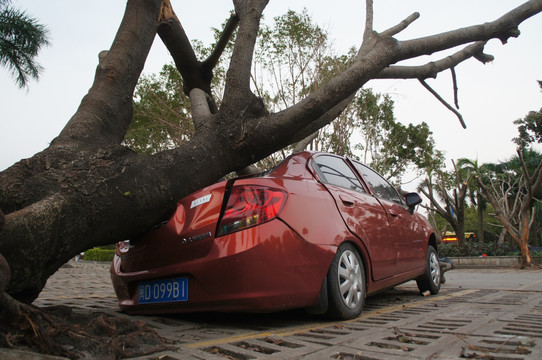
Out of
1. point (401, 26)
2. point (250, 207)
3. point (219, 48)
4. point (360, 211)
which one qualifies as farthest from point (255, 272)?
point (401, 26)

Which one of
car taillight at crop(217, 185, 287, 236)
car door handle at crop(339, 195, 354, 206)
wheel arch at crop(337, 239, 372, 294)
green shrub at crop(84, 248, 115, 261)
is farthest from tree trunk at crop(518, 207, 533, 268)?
green shrub at crop(84, 248, 115, 261)

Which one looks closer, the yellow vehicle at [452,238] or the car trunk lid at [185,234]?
the car trunk lid at [185,234]

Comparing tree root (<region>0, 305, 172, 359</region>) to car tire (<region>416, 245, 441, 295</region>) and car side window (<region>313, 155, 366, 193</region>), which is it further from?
car tire (<region>416, 245, 441, 295</region>)

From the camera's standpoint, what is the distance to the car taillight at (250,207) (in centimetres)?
265

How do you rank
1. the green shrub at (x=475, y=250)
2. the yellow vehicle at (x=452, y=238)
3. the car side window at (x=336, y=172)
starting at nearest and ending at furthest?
the car side window at (x=336, y=172)
the green shrub at (x=475, y=250)
the yellow vehicle at (x=452, y=238)

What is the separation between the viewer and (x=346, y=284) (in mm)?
3045

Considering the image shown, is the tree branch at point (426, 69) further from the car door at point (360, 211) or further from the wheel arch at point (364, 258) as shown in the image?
the wheel arch at point (364, 258)

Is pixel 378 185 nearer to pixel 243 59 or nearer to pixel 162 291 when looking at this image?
pixel 243 59

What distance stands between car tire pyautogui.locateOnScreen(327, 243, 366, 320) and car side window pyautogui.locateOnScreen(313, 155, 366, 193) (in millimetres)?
616

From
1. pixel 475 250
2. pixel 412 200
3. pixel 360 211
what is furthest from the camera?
pixel 475 250

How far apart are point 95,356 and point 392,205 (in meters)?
3.23

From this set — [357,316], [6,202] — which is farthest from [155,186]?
[357,316]

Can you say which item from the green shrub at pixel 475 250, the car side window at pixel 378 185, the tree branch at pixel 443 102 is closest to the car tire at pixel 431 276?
the car side window at pixel 378 185

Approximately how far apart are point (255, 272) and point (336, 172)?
1.50 m
